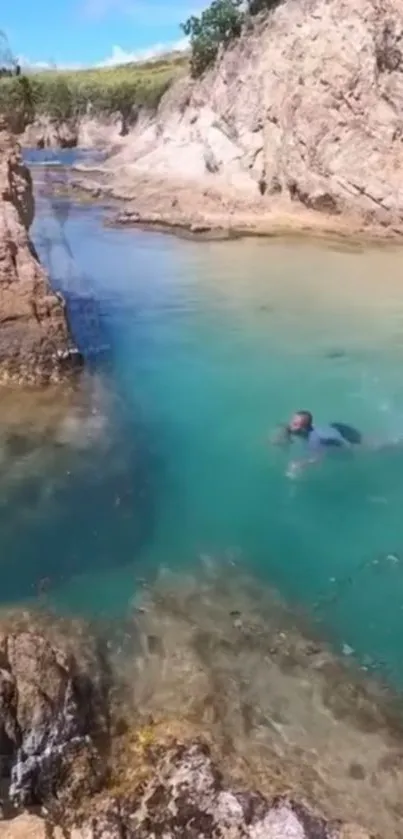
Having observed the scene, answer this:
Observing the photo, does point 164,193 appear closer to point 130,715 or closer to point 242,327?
point 242,327

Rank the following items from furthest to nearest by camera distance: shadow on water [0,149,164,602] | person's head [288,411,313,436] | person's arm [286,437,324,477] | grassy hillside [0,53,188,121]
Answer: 1. grassy hillside [0,53,188,121]
2. person's head [288,411,313,436]
3. person's arm [286,437,324,477]
4. shadow on water [0,149,164,602]

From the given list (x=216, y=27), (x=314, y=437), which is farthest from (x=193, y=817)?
(x=216, y=27)

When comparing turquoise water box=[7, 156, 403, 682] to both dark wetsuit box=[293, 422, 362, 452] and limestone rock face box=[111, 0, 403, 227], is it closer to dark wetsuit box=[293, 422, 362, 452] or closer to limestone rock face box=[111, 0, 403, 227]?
dark wetsuit box=[293, 422, 362, 452]

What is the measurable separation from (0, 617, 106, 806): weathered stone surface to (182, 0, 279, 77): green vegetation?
4869 centimetres

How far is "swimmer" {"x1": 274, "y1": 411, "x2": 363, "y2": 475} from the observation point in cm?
1355

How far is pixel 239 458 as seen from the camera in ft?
44.4

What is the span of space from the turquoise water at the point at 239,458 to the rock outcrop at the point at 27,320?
4.24 ft

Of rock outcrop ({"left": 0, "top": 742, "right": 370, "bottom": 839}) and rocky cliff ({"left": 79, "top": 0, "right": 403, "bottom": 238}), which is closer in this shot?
rock outcrop ({"left": 0, "top": 742, "right": 370, "bottom": 839})

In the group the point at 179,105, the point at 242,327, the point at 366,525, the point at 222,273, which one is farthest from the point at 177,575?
the point at 179,105

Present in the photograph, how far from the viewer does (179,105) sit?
5416 centimetres

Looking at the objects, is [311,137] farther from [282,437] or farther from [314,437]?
[314,437]

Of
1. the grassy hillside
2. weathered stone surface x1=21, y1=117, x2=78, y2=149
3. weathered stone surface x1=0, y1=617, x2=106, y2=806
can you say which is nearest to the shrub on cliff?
the grassy hillside

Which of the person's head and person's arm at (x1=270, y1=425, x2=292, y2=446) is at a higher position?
the person's head

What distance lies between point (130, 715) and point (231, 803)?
4.90ft
